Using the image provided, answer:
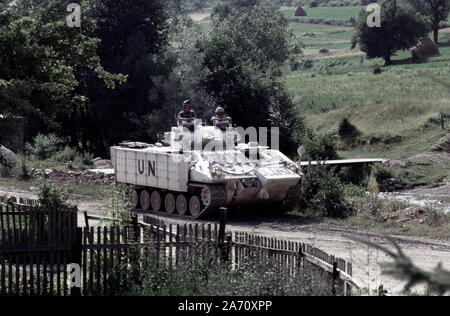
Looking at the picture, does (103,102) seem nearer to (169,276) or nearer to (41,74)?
(41,74)

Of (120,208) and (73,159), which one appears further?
(73,159)

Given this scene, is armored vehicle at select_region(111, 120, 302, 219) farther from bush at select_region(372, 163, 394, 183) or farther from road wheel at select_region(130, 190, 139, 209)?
bush at select_region(372, 163, 394, 183)

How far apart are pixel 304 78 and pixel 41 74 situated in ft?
162

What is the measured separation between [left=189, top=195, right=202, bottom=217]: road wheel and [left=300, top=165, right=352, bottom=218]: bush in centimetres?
310

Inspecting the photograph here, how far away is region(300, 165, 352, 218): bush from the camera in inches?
882

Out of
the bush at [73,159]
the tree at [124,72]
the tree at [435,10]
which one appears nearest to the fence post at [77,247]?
the bush at [73,159]

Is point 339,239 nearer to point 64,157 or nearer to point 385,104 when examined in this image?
point 64,157

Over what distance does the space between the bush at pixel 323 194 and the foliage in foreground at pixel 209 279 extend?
9920 millimetres

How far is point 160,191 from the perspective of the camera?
24.0 m

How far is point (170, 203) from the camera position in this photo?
23609 mm

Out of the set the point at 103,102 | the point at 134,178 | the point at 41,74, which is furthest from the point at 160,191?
the point at 103,102

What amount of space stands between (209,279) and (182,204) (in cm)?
1131

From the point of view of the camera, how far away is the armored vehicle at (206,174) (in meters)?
21.6

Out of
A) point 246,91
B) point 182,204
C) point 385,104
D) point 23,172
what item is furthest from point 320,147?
point 182,204
